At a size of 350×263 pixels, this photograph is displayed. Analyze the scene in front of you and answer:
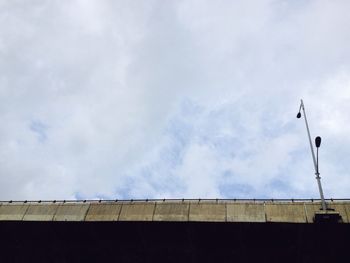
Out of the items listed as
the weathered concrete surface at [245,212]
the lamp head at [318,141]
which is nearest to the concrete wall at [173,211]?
the weathered concrete surface at [245,212]

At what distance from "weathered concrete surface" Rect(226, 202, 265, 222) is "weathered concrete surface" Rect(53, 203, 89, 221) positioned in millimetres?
7518

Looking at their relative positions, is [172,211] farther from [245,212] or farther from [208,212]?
[245,212]

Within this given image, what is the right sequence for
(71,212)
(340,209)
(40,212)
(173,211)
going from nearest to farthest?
1. (340,209)
2. (173,211)
3. (71,212)
4. (40,212)

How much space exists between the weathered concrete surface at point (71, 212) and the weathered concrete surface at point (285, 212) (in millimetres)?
9357

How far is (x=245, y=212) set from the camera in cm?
2058

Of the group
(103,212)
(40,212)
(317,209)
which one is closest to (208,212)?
(317,209)

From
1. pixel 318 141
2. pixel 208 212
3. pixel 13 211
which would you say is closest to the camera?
pixel 208 212

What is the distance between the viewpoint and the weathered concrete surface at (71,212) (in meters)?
22.2

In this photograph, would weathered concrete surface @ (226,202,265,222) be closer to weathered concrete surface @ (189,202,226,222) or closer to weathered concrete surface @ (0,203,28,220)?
weathered concrete surface @ (189,202,226,222)

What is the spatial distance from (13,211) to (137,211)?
23.3 ft

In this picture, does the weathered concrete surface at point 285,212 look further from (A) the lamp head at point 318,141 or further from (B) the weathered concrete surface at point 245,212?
(A) the lamp head at point 318,141
